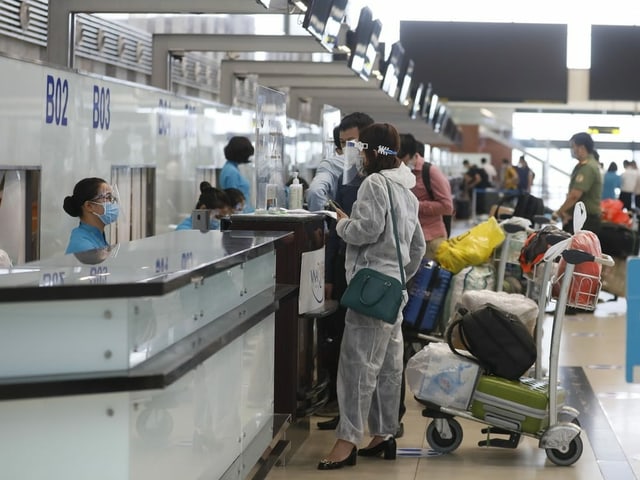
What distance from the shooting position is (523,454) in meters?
5.96

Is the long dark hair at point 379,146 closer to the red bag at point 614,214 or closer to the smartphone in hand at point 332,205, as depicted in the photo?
the smartphone in hand at point 332,205

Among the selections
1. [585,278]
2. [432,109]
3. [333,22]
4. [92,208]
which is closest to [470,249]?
[585,278]

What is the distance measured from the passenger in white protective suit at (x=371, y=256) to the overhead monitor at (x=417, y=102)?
13.8 metres

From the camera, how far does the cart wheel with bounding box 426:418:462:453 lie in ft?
19.5

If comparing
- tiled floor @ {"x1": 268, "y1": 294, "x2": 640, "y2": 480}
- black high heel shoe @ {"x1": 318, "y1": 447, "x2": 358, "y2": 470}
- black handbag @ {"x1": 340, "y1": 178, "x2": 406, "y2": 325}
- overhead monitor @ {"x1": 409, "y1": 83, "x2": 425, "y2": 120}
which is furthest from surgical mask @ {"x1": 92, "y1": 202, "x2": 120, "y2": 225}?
overhead monitor @ {"x1": 409, "y1": 83, "x2": 425, "y2": 120}

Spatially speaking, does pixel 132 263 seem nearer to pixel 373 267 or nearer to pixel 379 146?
pixel 373 267

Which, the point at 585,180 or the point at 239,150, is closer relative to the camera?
the point at 239,150

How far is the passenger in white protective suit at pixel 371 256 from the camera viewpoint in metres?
5.30

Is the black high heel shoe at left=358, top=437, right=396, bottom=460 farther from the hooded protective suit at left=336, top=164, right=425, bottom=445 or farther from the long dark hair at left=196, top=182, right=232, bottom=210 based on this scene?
the long dark hair at left=196, top=182, right=232, bottom=210

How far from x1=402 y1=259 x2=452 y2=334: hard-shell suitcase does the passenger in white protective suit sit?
64.5 inches

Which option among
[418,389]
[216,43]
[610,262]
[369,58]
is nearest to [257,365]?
[418,389]

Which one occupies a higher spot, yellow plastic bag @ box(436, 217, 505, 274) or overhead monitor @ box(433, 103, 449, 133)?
overhead monitor @ box(433, 103, 449, 133)

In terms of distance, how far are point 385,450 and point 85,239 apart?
1761 mm

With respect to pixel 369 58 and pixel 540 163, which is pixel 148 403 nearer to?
pixel 369 58
